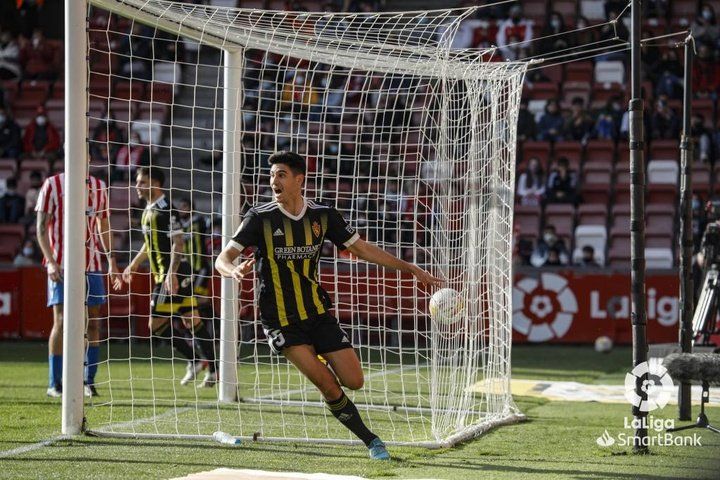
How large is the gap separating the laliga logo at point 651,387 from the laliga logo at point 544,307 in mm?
5714

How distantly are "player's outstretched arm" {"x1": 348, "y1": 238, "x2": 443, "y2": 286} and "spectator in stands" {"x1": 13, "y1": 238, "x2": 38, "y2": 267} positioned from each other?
39.4ft

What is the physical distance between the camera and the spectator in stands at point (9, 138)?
21.5 meters

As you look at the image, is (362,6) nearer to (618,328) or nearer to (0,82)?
(0,82)

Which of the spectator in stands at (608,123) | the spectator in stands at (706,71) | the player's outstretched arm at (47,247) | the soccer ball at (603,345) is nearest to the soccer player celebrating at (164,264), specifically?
the player's outstretched arm at (47,247)

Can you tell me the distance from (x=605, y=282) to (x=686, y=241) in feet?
28.1

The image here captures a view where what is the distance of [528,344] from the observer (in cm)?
1772

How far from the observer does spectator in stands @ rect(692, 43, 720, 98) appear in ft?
73.6

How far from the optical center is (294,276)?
7.36 m

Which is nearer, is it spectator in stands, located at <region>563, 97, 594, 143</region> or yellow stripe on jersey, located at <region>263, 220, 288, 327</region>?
yellow stripe on jersey, located at <region>263, 220, 288, 327</region>

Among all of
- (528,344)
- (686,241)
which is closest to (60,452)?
(686,241)

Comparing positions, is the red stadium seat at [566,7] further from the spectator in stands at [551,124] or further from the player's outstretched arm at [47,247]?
the player's outstretched arm at [47,247]

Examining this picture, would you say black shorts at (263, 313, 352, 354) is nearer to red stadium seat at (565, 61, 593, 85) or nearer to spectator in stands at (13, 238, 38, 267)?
spectator in stands at (13, 238, 38, 267)

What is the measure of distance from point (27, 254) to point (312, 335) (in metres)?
12.9

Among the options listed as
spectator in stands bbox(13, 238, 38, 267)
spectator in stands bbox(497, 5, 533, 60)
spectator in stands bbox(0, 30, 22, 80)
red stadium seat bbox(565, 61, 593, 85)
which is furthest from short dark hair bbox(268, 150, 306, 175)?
spectator in stands bbox(0, 30, 22, 80)
